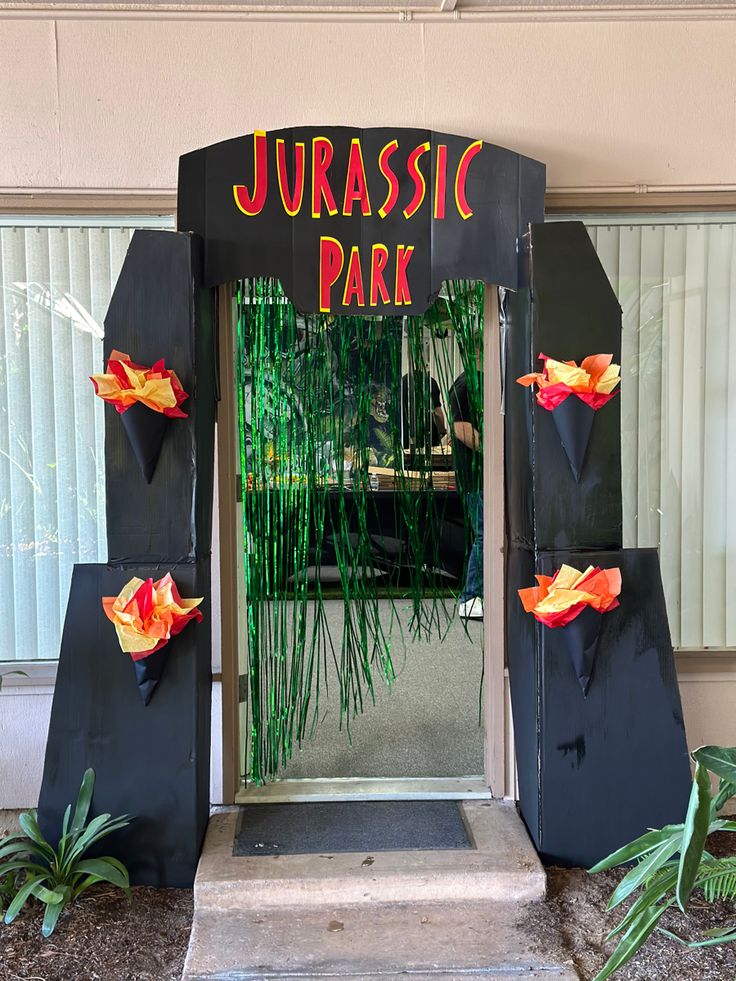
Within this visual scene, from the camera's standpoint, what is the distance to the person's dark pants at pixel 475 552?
9.77 feet

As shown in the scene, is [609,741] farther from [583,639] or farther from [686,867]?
[686,867]

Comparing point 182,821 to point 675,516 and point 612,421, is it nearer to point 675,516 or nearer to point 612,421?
point 612,421

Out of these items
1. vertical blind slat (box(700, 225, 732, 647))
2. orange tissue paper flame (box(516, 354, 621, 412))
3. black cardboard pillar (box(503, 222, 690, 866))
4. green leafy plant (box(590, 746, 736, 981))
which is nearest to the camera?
green leafy plant (box(590, 746, 736, 981))

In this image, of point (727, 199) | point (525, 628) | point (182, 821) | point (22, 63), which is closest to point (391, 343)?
point (525, 628)

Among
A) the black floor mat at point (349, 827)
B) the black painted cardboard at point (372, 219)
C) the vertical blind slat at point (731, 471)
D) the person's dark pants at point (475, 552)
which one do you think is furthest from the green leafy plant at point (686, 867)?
the black painted cardboard at point (372, 219)

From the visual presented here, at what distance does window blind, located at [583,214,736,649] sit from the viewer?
295 centimetres

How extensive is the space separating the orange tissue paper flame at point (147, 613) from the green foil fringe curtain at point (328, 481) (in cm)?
58

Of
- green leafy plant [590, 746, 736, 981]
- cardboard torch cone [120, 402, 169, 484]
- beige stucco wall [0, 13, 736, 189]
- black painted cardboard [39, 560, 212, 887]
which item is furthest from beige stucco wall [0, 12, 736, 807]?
green leafy plant [590, 746, 736, 981]

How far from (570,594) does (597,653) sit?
0.25m

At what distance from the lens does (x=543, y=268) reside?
247 centimetres

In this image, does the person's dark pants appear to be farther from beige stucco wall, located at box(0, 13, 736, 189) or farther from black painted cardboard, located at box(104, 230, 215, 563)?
beige stucco wall, located at box(0, 13, 736, 189)

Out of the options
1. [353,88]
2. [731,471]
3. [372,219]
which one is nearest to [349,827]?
[731,471]

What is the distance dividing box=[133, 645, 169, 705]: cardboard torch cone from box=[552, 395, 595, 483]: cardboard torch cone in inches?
54.4

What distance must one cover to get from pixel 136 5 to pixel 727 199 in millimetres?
2185
